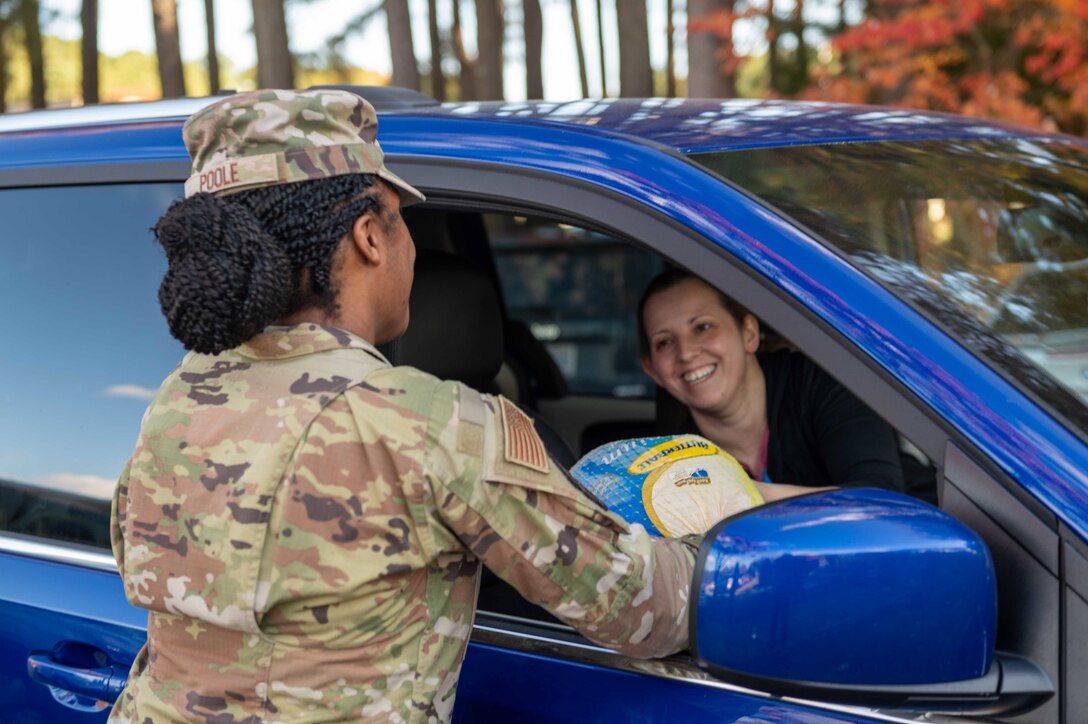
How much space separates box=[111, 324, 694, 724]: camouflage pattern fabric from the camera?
141 cm

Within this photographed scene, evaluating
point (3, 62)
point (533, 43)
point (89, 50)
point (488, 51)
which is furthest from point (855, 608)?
point (3, 62)

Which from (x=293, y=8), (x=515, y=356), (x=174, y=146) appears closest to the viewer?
(x=174, y=146)

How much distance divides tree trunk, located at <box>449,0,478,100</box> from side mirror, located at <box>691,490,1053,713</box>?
20125mm

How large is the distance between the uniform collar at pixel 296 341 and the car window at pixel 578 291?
508 centimetres

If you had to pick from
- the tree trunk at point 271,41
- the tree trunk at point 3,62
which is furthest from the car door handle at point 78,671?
the tree trunk at point 3,62

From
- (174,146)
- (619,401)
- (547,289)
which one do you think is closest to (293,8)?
(547,289)

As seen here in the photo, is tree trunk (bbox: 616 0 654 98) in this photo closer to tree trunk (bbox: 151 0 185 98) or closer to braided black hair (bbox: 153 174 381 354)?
tree trunk (bbox: 151 0 185 98)

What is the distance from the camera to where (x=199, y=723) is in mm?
1512

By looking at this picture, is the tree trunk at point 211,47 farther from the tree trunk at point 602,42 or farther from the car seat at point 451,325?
the car seat at point 451,325

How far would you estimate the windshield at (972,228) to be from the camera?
1548mm

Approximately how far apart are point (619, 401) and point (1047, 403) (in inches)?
102

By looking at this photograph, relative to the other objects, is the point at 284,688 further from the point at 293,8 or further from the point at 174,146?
the point at 293,8

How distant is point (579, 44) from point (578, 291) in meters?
19.6

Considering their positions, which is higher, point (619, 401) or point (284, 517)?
point (284, 517)
